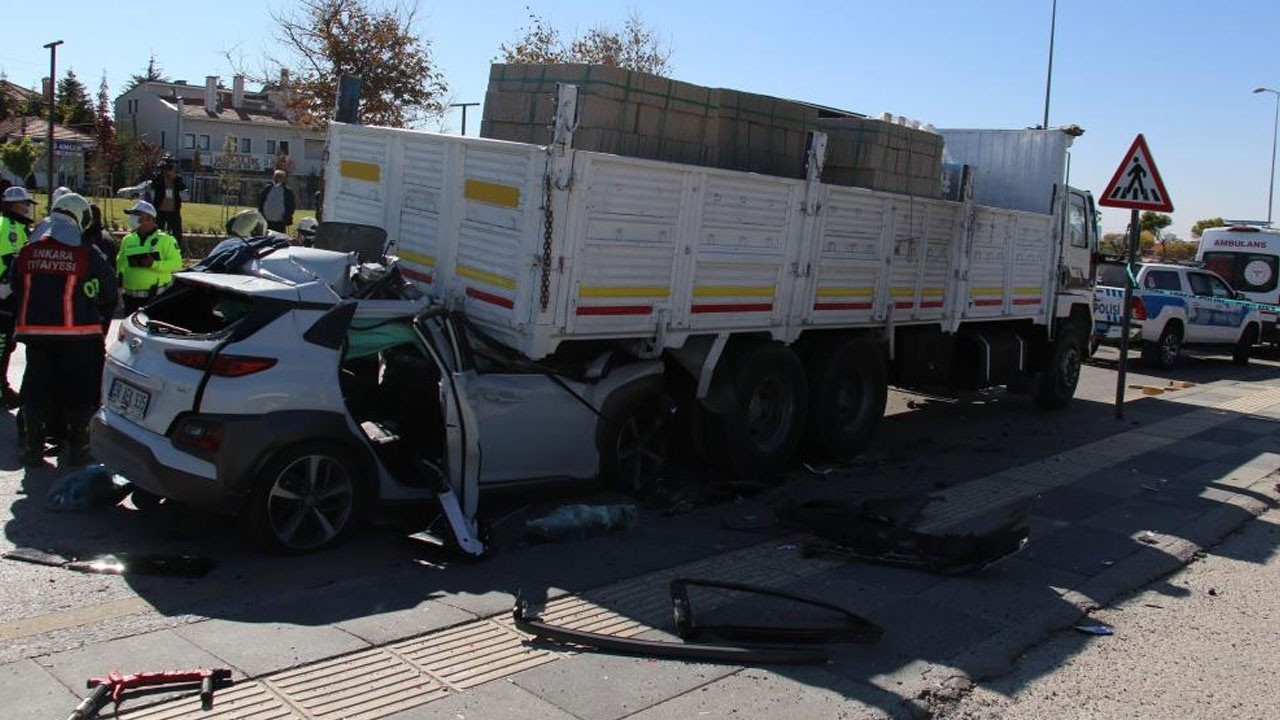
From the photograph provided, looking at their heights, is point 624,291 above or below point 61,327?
above

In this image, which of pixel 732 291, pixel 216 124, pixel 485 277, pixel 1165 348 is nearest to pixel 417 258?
pixel 485 277

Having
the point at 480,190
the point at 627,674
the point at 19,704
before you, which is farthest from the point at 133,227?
the point at 627,674

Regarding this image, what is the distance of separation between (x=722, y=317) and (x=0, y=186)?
9.27m

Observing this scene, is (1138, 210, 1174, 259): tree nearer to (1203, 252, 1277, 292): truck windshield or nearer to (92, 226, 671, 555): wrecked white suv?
(1203, 252, 1277, 292): truck windshield

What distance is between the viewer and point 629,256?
7.00 m

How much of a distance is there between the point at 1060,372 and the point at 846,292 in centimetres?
536

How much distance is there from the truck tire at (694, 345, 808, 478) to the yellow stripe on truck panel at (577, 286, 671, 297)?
3.47 ft

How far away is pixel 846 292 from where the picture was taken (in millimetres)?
9008

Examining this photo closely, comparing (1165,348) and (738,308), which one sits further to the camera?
(1165,348)

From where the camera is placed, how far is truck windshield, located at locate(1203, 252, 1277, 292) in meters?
23.1

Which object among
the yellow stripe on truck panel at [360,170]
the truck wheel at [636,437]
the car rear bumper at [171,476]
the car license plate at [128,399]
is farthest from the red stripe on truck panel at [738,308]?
the car license plate at [128,399]

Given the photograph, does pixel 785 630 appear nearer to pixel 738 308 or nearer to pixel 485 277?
pixel 485 277

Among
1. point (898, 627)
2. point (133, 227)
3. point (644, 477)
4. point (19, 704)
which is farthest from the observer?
point (133, 227)

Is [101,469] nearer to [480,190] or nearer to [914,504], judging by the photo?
[480,190]
